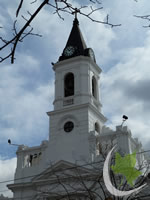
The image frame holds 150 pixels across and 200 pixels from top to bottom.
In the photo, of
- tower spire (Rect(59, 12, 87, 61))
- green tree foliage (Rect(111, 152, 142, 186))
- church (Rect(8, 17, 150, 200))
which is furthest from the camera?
tower spire (Rect(59, 12, 87, 61))

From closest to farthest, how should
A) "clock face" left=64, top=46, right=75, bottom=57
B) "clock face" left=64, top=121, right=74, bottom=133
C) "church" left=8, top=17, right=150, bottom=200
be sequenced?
1. "church" left=8, top=17, right=150, bottom=200
2. "clock face" left=64, top=121, right=74, bottom=133
3. "clock face" left=64, top=46, right=75, bottom=57

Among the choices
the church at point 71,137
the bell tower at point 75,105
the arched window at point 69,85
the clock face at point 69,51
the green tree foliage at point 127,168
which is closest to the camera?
the green tree foliage at point 127,168

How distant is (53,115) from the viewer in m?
25.6

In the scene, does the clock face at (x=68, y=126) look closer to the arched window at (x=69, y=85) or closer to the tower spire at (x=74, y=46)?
the arched window at (x=69, y=85)

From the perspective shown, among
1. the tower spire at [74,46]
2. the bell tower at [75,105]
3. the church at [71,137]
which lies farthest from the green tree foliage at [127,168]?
the tower spire at [74,46]

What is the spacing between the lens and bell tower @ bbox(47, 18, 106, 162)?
2323 cm

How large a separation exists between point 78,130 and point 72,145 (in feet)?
4.16

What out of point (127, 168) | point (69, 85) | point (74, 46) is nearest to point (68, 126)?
point (69, 85)

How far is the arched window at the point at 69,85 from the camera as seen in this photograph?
26.2 meters

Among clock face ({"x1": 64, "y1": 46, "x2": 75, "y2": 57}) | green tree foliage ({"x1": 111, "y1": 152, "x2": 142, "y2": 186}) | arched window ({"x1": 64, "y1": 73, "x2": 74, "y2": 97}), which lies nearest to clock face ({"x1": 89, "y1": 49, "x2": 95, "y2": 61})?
clock face ({"x1": 64, "y1": 46, "x2": 75, "y2": 57})

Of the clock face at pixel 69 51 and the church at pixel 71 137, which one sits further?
the clock face at pixel 69 51

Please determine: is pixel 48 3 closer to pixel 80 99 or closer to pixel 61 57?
pixel 80 99

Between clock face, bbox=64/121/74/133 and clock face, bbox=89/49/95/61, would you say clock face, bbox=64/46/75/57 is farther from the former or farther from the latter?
clock face, bbox=64/121/74/133

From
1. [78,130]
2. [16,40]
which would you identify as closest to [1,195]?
[78,130]
